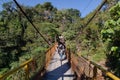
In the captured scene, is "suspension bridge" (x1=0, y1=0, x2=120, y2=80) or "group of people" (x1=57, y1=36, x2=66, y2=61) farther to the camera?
"group of people" (x1=57, y1=36, x2=66, y2=61)

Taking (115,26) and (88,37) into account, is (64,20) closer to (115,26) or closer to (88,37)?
(88,37)

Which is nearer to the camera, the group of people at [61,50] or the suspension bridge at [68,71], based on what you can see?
the suspension bridge at [68,71]

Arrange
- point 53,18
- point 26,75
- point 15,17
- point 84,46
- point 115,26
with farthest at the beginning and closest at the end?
1. point 53,18
2. point 15,17
3. point 84,46
4. point 115,26
5. point 26,75

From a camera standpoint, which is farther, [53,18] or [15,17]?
[53,18]

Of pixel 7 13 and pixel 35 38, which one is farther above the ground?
pixel 7 13

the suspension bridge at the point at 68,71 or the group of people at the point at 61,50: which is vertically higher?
the group of people at the point at 61,50

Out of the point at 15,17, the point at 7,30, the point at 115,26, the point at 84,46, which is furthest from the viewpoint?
the point at 15,17

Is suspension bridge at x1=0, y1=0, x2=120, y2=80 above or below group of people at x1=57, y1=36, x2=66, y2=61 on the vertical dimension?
below

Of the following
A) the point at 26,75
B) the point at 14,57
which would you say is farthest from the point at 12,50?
the point at 26,75

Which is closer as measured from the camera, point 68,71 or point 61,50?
point 68,71

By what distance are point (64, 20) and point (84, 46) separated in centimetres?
7017

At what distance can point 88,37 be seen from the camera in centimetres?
3650

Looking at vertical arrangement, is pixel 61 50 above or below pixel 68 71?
above

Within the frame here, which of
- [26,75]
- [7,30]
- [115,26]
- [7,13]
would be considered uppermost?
[7,13]
